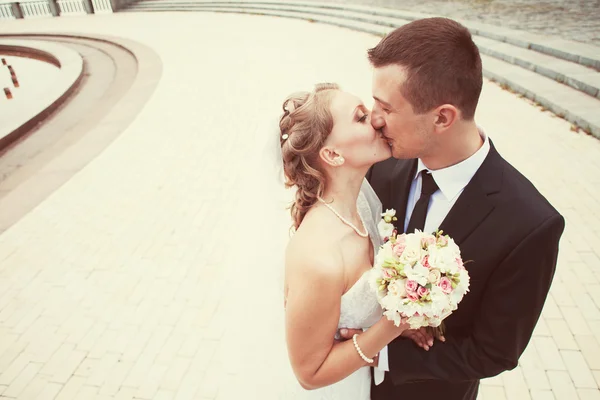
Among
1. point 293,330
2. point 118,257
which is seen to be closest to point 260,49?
point 118,257

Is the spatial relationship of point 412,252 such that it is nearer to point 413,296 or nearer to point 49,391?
point 413,296

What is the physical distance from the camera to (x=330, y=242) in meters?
2.10

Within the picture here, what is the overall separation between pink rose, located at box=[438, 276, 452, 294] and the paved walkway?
1.40 m

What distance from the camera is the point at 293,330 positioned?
1979 mm

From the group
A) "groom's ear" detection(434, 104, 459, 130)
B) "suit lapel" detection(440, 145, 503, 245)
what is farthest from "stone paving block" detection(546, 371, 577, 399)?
"groom's ear" detection(434, 104, 459, 130)

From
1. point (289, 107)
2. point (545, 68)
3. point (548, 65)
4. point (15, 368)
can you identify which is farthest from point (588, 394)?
point (548, 65)

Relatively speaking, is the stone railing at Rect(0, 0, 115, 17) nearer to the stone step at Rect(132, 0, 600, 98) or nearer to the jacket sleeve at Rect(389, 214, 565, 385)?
the stone step at Rect(132, 0, 600, 98)

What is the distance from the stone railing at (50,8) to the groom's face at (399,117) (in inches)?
1162

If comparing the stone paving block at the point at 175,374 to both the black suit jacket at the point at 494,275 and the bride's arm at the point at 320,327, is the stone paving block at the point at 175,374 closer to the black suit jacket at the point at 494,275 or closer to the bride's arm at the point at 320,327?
the bride's arm at the point at 320,327

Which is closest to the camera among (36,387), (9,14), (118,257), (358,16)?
(36,387)

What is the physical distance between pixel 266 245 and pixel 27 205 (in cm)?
536

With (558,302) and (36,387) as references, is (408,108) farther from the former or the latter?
(36,387)

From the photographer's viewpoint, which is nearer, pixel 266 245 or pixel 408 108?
pixel 408 108

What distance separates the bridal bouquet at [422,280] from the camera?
5.26 feet
